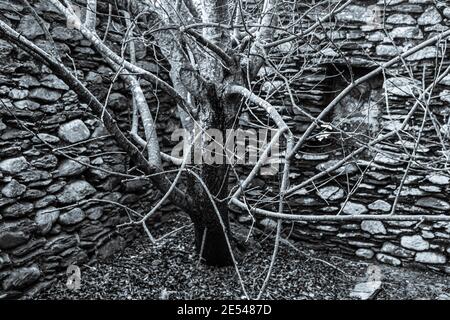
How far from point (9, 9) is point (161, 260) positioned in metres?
2.09

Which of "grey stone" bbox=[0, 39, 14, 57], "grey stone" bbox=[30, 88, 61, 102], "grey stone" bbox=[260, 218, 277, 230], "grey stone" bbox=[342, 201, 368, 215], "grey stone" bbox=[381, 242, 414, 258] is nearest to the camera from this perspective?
"grey stone" bbox=[0, 39, 14, 57]

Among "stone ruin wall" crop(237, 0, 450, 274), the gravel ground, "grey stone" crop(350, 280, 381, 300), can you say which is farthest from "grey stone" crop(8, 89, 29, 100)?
"grey stone" crop(350, 280, 381, 300)

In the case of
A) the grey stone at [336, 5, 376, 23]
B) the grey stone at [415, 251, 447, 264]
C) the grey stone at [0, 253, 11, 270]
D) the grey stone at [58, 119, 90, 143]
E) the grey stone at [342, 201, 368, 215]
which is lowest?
the grey stone at [415, 251, 447, 264]

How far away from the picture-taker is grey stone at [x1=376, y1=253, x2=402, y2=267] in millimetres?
3704

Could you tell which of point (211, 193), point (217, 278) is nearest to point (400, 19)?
point (211, 193)

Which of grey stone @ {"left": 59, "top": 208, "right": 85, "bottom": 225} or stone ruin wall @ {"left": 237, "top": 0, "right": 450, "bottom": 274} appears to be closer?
grey stone @ {"left": 59, "top": 208, "right": 85, "bottom": 225}

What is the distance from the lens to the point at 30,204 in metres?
2.88

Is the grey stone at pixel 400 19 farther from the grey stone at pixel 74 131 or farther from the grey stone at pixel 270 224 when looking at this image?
the grey stone at pixel 74 131

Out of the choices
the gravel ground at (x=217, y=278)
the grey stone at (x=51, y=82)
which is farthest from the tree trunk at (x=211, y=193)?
the grey stone at (x=51, y=82)

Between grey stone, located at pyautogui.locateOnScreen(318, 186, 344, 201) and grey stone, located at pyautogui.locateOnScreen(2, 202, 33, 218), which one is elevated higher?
grey stone, located at pyautogui.locateOnScreen(2, 202, 33, 218)

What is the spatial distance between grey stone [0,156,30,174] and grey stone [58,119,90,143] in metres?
0.34

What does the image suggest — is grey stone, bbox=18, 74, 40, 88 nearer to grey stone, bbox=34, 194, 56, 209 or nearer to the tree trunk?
grey stone, bbox=34, 194, 56, 209
